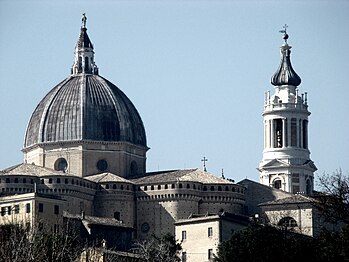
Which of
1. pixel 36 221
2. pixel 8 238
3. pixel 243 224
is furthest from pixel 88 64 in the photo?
pixel 8 238

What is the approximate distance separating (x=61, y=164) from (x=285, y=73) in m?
25.3

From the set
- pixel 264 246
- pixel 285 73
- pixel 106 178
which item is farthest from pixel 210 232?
pixel 285 73

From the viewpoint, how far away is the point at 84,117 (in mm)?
143250

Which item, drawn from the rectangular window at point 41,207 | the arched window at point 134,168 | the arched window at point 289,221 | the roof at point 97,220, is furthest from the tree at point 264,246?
the arched window at point 134,168

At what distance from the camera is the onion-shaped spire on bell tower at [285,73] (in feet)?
516

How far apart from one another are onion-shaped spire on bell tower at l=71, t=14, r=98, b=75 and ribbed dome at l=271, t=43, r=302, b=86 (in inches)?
655

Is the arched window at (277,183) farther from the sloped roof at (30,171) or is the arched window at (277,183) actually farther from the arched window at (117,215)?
the sloped roof at (30,171)

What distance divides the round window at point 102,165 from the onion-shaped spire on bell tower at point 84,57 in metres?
9.83

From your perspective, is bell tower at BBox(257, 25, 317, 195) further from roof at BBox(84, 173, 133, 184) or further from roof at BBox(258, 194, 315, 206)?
roof at BBox(84, 173, 133, 184)

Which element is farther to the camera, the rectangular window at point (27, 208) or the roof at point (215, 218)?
the roof at point (215, 218)

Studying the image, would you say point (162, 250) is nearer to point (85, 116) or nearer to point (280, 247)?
point (280, 247)

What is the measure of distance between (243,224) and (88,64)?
26604 mm

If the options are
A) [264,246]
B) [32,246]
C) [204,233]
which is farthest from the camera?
[204,233]

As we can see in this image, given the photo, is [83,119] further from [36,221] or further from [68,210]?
[36,221]
